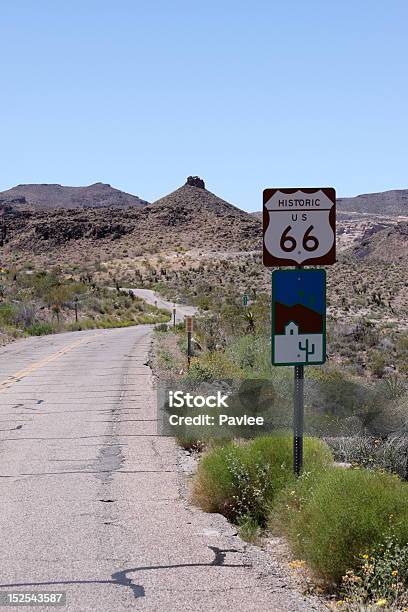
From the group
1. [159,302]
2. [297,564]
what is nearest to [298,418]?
[297,564]

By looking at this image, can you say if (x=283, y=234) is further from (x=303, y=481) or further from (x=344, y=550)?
(x=344, y=550)

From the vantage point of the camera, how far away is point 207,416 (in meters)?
12.8

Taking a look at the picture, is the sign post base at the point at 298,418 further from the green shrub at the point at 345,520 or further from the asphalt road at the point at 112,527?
the green shrub at the point at 345,520

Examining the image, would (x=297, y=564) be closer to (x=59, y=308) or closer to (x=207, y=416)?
(x=207, y=416)

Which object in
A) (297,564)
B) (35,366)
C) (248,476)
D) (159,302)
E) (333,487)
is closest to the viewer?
(297,564)

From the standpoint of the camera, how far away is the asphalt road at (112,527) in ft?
19.8

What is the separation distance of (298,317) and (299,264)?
1.61 ft

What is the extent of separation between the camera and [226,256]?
4323 inches

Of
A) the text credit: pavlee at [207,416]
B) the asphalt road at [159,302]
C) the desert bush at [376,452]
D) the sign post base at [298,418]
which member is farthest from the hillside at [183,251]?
the sign post base at [298,418]

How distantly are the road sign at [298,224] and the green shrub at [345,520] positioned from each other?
6.93ft

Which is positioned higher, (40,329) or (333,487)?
(333,487)

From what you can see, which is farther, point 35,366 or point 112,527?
point 35,366

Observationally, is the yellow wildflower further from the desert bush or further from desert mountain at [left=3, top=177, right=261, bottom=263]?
desert mountain at [left=3, top=177, right=261, bottom=263]

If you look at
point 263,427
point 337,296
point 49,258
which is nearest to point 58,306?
point 337,296
